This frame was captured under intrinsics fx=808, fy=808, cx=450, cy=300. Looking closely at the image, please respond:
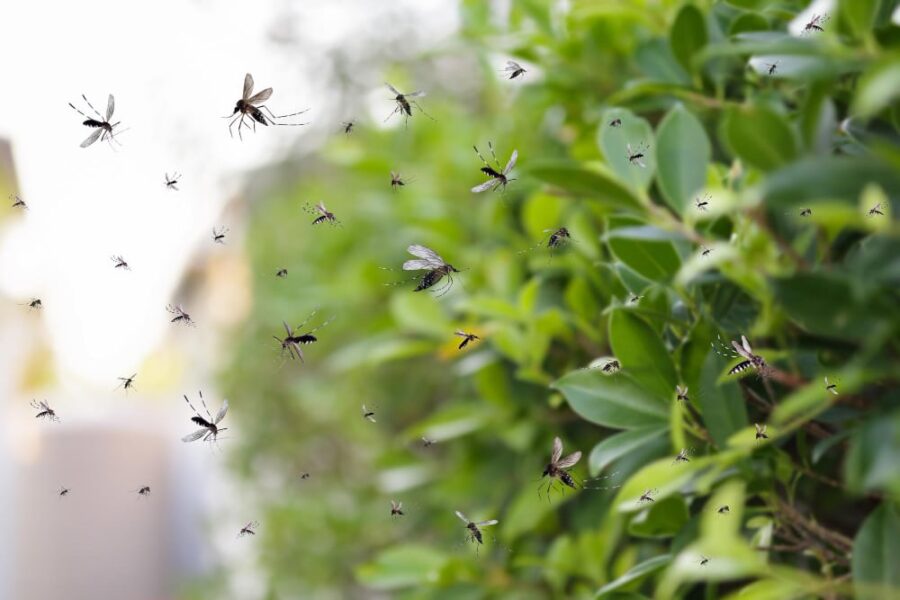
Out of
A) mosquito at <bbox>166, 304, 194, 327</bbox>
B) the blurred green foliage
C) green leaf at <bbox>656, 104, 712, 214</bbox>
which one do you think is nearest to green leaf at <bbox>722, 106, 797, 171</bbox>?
the blurred green foliage

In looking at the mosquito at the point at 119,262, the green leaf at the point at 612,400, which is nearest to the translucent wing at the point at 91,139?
the mosquito at the point at 119,262

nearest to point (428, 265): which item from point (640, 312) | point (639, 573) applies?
point (640, 312)

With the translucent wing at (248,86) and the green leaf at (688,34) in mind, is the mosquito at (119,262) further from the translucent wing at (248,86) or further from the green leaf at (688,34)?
the green leaf at (688,34)

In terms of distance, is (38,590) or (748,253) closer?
(748,253)

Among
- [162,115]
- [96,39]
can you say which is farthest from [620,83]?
[162,115]

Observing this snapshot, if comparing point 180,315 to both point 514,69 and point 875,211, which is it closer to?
point 514,69

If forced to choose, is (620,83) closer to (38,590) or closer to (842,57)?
(842,57)
